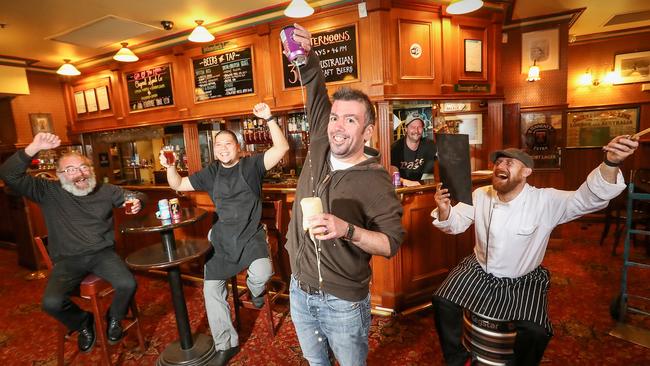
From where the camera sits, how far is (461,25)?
13.1ft

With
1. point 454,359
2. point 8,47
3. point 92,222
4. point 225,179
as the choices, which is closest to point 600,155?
point 454,359

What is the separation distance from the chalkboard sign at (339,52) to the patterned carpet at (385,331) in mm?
2639

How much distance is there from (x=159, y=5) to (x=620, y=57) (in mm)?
7929

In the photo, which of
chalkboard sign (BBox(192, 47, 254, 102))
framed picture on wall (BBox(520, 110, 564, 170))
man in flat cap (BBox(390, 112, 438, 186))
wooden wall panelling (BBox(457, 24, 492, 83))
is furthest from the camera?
framed picture on wall (BBox(520, 110, 564, 170))

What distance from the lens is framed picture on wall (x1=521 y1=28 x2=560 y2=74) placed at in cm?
525

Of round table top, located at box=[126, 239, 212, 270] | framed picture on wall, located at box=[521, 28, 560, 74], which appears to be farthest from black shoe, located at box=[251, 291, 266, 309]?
framed picture on wall, located at box=[521, 28, 560, 74]

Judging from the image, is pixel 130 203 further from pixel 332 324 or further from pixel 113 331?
pixel 332 324

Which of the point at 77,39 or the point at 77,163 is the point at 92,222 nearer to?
the point at 77,163

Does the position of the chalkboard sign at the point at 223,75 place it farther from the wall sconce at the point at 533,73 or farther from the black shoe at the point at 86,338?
the wall sconce at the point at 533,73

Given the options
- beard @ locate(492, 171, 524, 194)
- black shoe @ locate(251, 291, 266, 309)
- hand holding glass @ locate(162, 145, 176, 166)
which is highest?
hand holding glass @ locate(162, 145, 176, 166)

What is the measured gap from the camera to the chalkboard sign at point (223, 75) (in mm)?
4320

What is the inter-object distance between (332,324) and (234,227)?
1460 mm

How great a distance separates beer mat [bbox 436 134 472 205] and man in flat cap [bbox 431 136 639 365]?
8 centimetres

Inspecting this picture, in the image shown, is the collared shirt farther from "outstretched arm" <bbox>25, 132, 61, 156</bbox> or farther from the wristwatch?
"outstretched arm" <bbox>25, 132, 61, 156</bbox>
